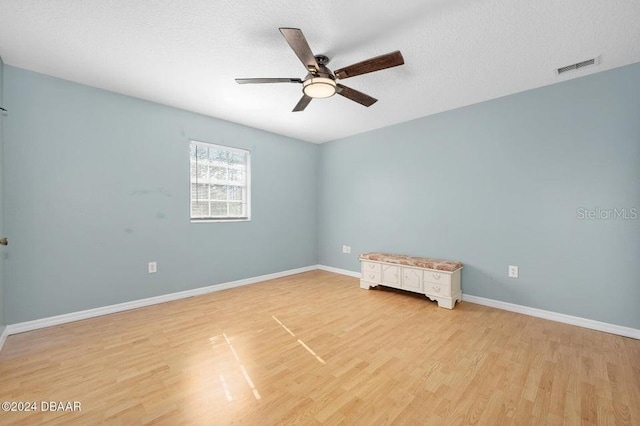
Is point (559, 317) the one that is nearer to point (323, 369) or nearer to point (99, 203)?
point (323, 369)

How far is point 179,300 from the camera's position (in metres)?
3.33

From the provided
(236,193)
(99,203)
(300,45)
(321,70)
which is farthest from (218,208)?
(300,45)

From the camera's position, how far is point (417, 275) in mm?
3338

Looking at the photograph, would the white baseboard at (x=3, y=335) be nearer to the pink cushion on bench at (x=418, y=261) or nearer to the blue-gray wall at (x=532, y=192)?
the pink cushion on bench at (x=418, y=261)

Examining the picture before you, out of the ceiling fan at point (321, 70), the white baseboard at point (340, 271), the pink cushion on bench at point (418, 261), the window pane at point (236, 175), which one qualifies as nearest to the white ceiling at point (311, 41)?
the ceiling fan at point (321, 70)

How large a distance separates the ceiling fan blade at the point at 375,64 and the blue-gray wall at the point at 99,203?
250 cm

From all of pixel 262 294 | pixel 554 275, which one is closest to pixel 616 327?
pixel 554 275

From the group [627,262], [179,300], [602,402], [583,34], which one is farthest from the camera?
[179,300]

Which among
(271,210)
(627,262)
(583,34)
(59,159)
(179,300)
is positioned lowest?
(179,300)

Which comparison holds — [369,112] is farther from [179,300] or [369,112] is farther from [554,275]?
[179,300]

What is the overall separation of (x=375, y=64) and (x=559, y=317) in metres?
3.16

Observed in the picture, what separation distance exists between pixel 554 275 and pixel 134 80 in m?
4.93

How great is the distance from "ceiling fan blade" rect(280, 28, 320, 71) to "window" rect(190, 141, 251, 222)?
2394 millimetres

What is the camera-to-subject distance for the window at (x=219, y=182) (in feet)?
12.1
